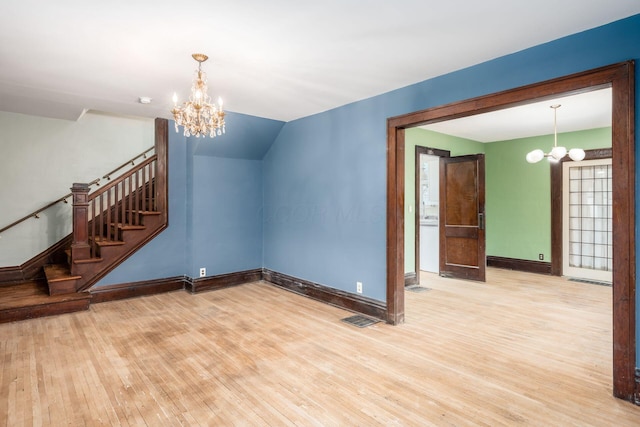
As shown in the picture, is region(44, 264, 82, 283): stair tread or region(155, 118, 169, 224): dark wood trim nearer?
region(44, 264, 82, 283): stair tread

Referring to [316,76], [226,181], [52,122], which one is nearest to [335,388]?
[316,76]

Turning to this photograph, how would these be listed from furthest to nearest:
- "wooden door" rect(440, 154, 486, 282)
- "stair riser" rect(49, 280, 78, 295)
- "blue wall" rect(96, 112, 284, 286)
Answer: "wooden door" rect(440, 154, 486, 282) → "blue wall" rect(96, 112, 284, 286) → "stair riser" rect(49, 280, 78, 295)

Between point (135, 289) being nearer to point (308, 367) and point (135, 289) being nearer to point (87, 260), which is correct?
point (87, 260)

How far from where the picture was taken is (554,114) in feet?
16.7

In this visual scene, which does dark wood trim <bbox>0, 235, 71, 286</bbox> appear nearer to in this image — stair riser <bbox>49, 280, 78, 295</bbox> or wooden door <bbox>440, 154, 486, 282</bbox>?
stair riser <bbox>49, 280, 78, 295</bbox>

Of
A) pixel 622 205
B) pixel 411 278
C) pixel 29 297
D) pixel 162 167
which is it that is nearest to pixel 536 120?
→ pixel 411 278

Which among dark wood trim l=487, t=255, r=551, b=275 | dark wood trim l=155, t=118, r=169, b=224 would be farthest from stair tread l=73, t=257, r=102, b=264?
dark wood trim l=487, t=255, r=551, b=275

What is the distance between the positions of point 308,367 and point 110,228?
3.63m

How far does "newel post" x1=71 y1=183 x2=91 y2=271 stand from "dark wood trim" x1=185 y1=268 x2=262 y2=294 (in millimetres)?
1460

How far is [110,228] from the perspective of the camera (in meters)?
4.93

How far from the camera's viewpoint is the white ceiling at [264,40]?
7.42 feet

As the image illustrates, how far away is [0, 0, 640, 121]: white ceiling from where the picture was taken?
2.26 meters

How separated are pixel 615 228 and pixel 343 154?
2896 millimetres

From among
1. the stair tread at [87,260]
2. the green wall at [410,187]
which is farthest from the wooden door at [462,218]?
the stair tread at [87,260]
